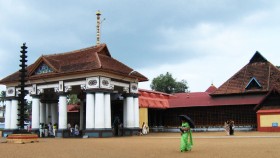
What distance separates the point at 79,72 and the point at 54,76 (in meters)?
3.12

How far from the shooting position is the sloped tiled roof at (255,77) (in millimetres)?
37938

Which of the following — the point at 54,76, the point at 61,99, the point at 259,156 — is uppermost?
the point at 54,76

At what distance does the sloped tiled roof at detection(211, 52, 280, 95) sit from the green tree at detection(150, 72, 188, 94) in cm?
3870

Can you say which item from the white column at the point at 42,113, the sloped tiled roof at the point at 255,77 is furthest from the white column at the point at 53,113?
the sloped tiled roof at the point at 255,77

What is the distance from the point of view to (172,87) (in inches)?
3162

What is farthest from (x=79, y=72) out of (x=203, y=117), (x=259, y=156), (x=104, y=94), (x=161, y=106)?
(x=259, y=156)

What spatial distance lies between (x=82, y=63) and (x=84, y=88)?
7.45 feet

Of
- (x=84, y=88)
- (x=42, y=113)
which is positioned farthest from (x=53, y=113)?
(x=84, y=88)

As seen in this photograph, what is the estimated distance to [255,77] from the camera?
39.2m

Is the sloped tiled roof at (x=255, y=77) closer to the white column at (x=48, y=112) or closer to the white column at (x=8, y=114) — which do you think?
the white column at (x=48, y=112)

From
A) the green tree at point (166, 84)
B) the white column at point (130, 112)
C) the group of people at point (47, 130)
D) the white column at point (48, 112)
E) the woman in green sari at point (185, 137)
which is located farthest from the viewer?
the green tree at point (166, 84)

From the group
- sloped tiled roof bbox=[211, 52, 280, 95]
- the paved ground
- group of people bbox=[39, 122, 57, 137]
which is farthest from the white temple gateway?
sloped tiled roof bbox=[211, 52, 280, 95]

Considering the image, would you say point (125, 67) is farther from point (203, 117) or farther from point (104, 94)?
point (203, 117)

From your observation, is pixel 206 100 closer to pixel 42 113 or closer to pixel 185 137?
pixel 42 113
